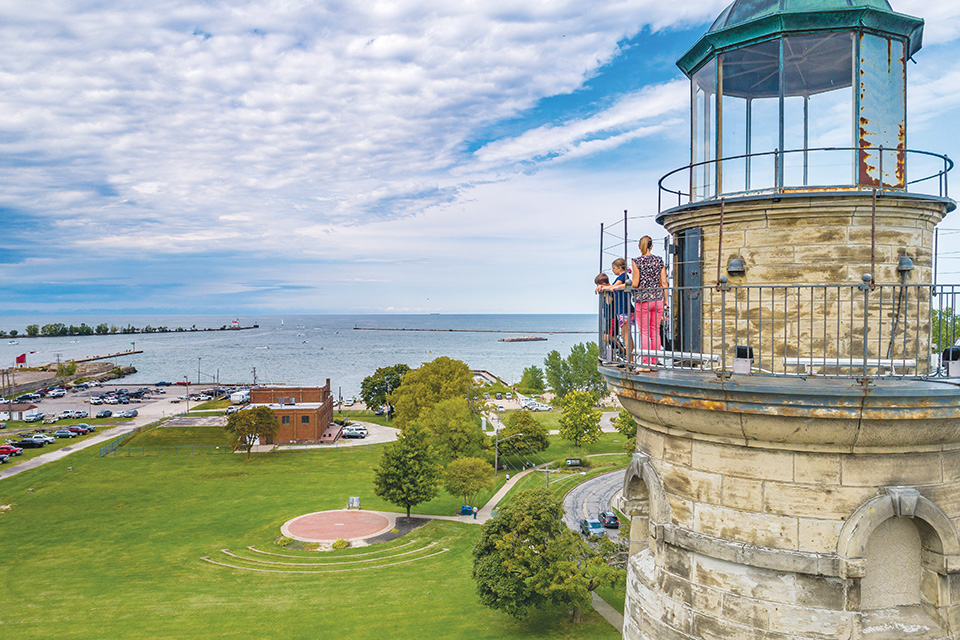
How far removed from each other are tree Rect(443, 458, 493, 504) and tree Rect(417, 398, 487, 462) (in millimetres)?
5279

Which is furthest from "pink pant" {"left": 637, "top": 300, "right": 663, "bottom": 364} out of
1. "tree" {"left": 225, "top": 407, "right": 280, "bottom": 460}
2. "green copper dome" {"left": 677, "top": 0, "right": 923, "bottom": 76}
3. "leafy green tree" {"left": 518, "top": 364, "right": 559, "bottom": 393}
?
"leafy green tree" {"left": 518, "top": 364, "right": 559, "bottom": 393}

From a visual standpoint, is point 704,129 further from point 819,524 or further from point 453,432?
point 453,432

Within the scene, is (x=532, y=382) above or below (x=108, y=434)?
above

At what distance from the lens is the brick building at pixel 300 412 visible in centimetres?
7131

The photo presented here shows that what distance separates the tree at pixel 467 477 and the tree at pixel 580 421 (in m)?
20.0

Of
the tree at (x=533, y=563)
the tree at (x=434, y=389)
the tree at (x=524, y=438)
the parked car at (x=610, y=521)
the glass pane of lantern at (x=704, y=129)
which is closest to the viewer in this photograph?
the glass pane of lantern at (x=704, y=129)

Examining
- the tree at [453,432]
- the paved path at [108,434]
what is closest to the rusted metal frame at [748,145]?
the tree at [453,432]

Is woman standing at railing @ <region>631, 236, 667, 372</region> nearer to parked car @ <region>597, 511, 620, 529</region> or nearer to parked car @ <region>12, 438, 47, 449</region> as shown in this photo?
parked car @ <region>597, 511, 620, 529</region>

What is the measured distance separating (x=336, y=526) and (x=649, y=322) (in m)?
39.8

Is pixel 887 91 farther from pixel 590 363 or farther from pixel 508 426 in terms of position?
pixel 590 363

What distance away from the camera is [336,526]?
4209cm

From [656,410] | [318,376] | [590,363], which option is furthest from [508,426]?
[318,376]

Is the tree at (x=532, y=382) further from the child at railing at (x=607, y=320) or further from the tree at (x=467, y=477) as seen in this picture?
the child at railing at (x=607, y=320)

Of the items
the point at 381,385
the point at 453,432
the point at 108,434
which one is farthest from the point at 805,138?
the point at 381,385
